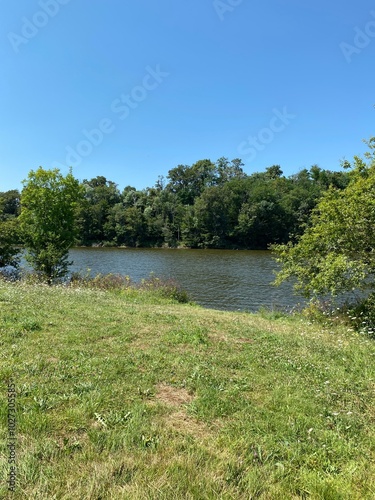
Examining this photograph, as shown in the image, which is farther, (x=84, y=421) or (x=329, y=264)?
(x=329, y=264)

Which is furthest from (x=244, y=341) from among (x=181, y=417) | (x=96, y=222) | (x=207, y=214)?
(x=96, y=222)

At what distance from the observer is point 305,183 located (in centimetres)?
8131

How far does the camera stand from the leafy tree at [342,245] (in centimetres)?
926

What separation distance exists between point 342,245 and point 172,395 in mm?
8822

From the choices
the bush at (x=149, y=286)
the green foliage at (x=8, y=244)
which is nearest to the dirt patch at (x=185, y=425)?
the bush at (x=149, y=286)

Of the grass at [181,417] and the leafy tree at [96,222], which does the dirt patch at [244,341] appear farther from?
the leafy tree at [96,222]

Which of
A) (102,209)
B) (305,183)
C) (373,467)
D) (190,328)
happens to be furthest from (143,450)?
(305,183)

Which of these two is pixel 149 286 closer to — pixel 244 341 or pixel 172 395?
pixel 244 341

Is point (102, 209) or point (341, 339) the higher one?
point (102, 209)

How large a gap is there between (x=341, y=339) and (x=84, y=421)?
258 inches

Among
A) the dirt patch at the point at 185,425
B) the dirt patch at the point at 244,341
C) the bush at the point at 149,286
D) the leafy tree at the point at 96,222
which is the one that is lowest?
the bush at the point at 149,286

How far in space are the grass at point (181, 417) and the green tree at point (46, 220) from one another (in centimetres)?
1366

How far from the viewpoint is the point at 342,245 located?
10.3 meters

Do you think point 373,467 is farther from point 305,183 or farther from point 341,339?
point 305,183
